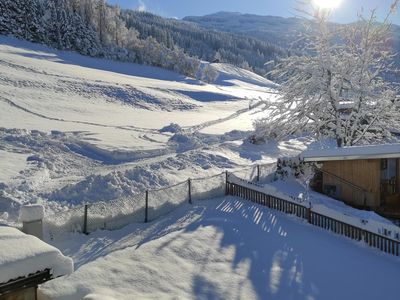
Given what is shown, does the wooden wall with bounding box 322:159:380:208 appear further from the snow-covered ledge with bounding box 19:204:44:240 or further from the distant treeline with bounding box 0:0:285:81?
the distant treeline with bounding box 0:0:285:81

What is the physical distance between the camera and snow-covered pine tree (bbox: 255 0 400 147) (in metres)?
25.3

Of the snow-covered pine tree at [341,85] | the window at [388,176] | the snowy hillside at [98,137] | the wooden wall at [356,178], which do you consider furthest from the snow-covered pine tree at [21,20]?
the window at [388,176]

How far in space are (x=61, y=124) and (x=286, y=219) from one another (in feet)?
62.1

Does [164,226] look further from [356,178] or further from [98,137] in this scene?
[98,137]

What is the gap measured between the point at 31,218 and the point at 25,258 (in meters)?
4.51

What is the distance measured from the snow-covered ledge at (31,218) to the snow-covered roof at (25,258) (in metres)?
3.53

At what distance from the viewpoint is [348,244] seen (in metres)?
13.7

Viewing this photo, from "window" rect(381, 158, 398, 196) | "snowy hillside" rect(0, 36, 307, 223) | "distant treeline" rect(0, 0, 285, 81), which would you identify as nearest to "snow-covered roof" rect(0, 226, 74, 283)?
"snowy hillside" rect(0, 36, 307, 223)

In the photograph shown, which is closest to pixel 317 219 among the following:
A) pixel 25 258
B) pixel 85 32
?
pixel 25 258

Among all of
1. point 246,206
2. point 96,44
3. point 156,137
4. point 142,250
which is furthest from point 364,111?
point 96,44

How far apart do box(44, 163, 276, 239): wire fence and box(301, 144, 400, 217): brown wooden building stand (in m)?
6.03

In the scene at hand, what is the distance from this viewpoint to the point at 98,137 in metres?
26.6

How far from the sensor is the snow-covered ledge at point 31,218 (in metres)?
10.1

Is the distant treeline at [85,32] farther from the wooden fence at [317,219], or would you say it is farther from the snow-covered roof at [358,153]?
the wooden fence at [317,219]
